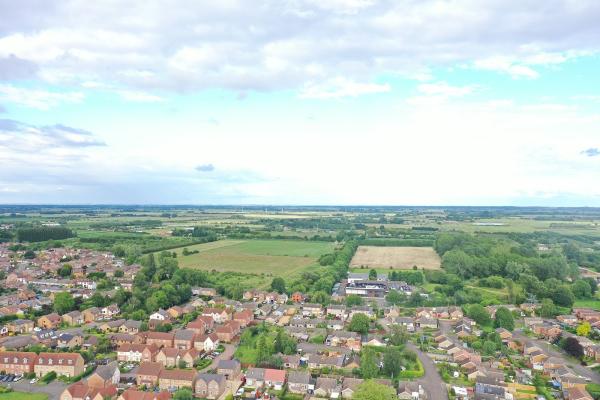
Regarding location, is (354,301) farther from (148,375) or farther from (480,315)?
(148,375)

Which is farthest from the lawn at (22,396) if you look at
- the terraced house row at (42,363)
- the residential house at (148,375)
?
the residential house at (148,375)

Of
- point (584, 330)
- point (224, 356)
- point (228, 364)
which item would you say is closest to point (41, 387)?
point (228, 364)

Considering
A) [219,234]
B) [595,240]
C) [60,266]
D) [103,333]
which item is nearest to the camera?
[103,333]

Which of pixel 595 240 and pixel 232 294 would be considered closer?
pixel 232 294

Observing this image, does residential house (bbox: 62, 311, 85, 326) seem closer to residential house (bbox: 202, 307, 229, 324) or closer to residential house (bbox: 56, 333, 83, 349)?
residential house (bbox: 56, 333, 83, 349)

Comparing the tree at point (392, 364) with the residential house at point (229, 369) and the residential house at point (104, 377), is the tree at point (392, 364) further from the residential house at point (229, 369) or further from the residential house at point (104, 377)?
the residential house at point (104, 377)

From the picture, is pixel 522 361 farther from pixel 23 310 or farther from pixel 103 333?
pixel 23 310

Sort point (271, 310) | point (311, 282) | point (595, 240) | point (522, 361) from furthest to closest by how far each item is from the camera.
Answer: point (595, 240), point (311, 282), point (271, 310), point (522, 361)

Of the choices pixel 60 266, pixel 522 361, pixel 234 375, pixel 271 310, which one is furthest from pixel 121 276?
pixel 522 361
